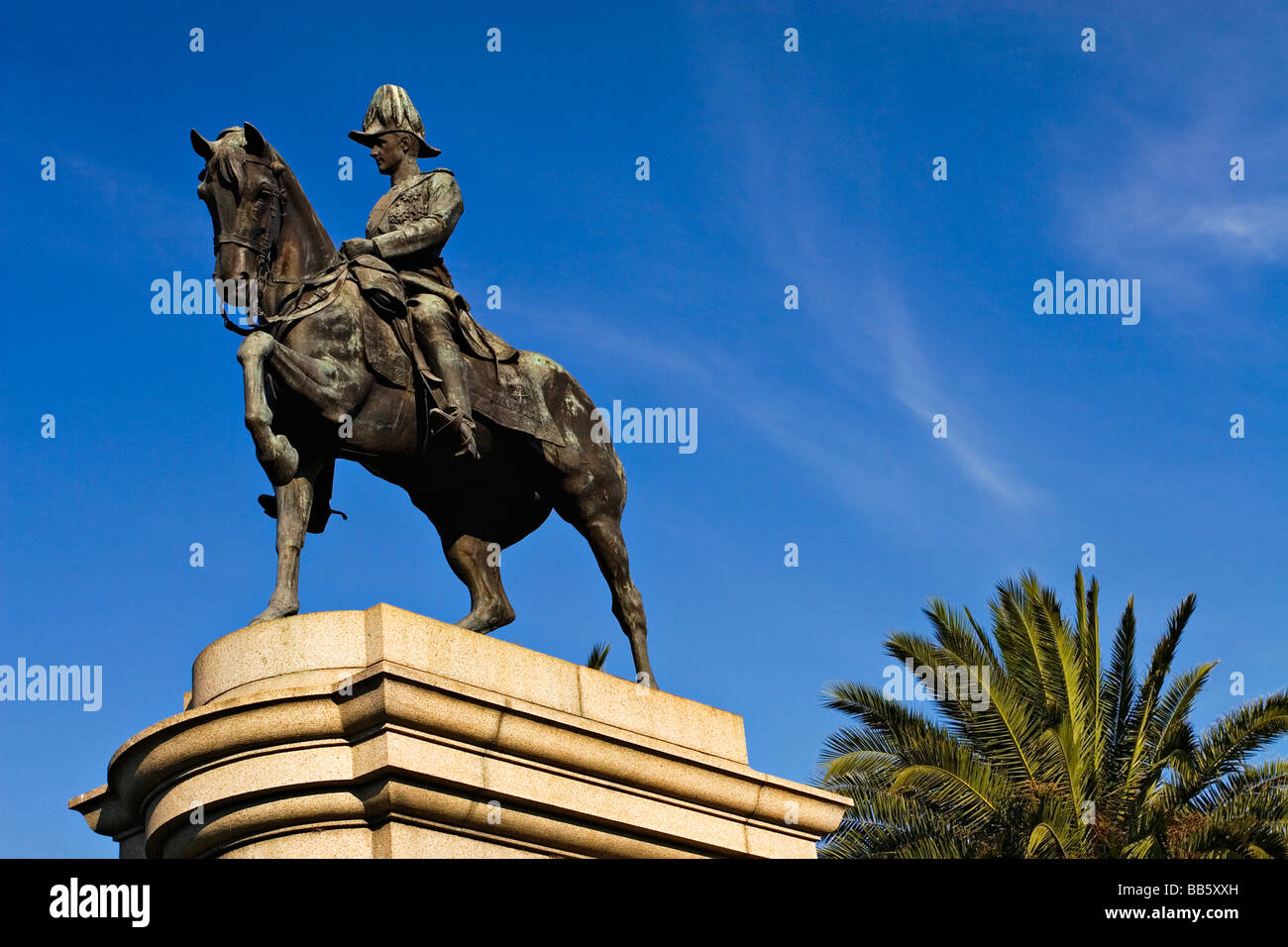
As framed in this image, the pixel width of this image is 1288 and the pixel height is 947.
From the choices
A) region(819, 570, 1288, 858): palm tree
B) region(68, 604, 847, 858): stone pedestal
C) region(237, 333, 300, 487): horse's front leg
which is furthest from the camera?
region(819, 570, 1288, 858): palm tree

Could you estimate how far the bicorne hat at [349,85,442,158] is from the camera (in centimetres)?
1262

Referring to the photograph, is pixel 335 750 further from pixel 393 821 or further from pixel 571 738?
pixel 571 738

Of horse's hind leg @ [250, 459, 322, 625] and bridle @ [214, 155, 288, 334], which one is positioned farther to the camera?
bridle @ [214, 155, 288, 334]

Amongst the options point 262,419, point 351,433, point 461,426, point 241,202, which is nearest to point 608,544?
point 461,426

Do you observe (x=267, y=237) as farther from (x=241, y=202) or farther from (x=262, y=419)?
(x=262, y=419)

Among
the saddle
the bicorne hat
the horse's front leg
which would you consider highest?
the bicorne hat

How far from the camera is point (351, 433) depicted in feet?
36.1

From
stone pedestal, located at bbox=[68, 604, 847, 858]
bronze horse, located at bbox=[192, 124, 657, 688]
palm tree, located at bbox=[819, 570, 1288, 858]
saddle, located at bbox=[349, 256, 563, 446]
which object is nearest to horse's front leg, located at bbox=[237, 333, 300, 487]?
bronze horse, located at bbox=[192, 124, 657, 688]

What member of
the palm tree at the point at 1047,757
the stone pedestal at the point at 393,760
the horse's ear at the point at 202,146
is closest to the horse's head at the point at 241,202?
the horse's ear at the point at 202,146

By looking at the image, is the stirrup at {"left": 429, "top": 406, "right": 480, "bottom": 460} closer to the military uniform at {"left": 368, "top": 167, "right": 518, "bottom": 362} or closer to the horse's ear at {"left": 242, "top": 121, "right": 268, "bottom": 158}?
the military uniform at {"left": 368, "top": 167, "right": 518, "bottom": 362}

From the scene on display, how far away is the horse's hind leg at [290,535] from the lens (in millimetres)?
10422

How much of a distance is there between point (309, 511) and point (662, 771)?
262 cm

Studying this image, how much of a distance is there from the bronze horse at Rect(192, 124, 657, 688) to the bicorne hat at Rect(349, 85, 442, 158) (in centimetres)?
120
